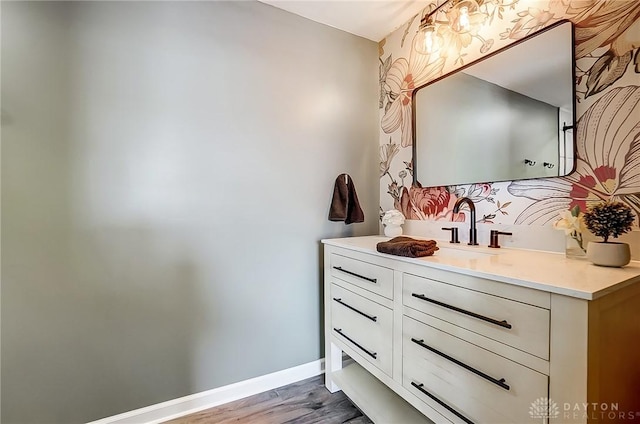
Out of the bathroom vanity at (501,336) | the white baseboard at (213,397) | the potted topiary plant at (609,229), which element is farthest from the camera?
the white baseboard at (213,397)

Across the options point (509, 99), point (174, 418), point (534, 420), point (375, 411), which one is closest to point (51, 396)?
point (174, 418)

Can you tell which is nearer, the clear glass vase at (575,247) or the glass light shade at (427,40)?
the clear glass vase at (575,247)

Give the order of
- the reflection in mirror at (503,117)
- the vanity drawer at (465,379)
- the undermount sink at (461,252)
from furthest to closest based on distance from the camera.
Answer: the undermount sink at (461,252), the reflection in mirror at (503,117), the vanity drawer at (465,379)

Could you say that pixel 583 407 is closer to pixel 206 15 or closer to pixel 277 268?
pixel 277 268

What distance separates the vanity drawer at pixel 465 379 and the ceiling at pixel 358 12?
1.88 m

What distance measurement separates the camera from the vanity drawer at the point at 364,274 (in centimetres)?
135

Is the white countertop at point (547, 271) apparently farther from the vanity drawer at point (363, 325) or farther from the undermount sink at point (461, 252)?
the vanity drawer at point (363, 325)

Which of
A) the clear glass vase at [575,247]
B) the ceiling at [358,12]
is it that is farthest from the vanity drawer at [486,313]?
the ceiling at [358,12]

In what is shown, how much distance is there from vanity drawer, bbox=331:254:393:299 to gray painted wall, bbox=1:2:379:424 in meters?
0.34

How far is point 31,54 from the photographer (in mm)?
1304

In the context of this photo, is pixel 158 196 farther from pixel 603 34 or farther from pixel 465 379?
pixel 603 34

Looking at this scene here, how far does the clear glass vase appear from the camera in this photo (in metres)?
1.14

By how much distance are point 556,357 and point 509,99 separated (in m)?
1.23

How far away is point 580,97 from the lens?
1.21m
